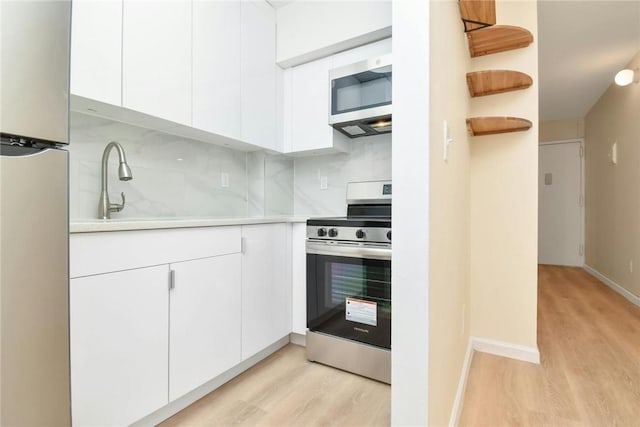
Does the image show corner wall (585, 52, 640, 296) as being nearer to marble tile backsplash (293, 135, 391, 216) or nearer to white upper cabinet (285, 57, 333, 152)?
marble tile backsplash (293, 135, 391, 216)

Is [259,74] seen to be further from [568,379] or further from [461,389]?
[568,379]

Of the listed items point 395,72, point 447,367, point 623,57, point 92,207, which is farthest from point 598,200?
point 92,207

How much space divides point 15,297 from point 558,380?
2.31 metres

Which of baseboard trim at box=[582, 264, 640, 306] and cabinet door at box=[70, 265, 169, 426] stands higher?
cabinet door at box=[70, 265, 169, 426]

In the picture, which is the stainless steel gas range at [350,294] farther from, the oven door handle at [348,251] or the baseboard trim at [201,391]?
the baseboard trim at [201,391]

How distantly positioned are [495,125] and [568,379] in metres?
1.47

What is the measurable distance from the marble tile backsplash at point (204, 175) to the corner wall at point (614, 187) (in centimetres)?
285

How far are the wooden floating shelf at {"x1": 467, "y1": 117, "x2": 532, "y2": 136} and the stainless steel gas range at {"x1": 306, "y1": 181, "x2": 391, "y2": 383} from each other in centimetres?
77

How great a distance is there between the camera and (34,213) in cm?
53

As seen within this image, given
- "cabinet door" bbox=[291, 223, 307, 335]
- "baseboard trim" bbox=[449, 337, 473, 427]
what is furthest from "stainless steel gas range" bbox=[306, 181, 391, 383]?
"baseboard trim" bbox=[449, 337, 473, 427]

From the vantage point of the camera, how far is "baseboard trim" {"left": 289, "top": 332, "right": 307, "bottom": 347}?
2.16 m

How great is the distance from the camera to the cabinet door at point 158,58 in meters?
1.42

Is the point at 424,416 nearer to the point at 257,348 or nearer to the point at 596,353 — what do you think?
the point at 257,348

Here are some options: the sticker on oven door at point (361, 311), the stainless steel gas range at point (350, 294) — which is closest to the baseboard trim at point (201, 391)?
the stainless steel gas range at point (350, 294)
